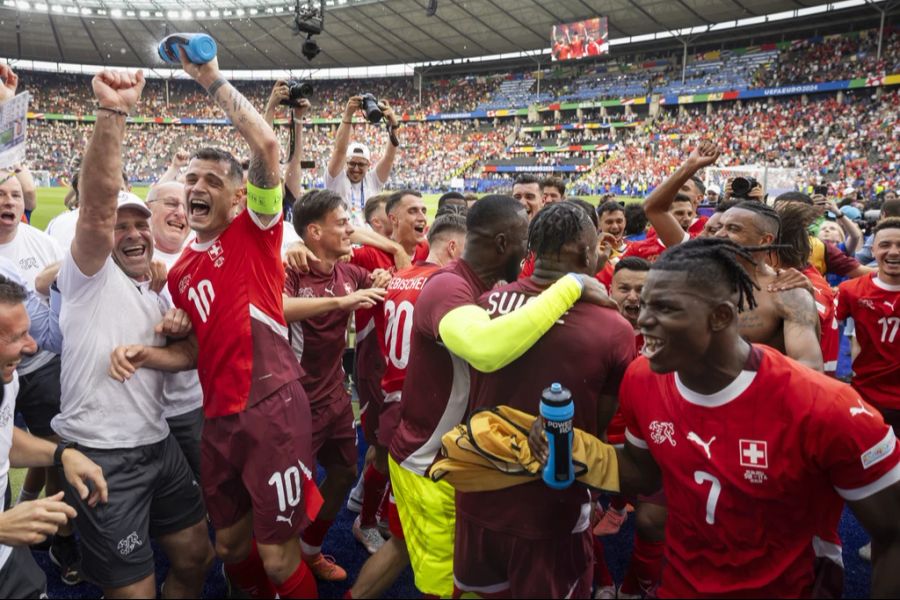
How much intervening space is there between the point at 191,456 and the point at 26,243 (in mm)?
1995

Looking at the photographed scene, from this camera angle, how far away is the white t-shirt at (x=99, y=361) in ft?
8.48

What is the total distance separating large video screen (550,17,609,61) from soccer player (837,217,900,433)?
38.1 m

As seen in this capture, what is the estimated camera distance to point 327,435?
3531 millimetres

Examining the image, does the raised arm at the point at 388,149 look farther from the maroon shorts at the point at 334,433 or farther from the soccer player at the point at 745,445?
the soccer player at the point at 745,445

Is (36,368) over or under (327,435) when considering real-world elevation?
over

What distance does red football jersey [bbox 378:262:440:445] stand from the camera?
11.1ft

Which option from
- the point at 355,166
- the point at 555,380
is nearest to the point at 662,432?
the point at 555,380

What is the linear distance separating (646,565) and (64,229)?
477 cm

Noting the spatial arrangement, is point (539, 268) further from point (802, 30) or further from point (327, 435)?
point (802, 30)

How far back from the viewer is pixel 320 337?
3521mm

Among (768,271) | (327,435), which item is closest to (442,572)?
(327,435)

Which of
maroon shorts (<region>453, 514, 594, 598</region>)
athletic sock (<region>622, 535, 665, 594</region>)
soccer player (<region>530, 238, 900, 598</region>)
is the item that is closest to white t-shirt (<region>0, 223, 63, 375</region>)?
maroon shorts (<region>453, 514, 594, 598</region>)

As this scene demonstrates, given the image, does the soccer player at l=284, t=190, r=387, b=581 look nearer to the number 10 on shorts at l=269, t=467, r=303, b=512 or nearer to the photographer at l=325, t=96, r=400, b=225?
the number 10 on shorts at l=269, t=467, r=303, b=512

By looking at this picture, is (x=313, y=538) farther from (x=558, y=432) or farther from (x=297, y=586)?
(x=558, y=432)
